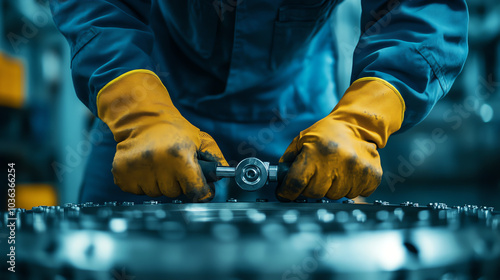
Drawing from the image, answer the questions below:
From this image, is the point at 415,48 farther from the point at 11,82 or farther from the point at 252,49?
the point at 11,82

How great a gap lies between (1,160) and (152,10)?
5.52 ft

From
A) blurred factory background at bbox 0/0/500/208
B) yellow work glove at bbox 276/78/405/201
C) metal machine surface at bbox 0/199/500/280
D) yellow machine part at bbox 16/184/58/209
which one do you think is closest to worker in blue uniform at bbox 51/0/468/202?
yellow work glove at bbox 276/78/405/201

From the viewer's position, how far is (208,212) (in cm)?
69

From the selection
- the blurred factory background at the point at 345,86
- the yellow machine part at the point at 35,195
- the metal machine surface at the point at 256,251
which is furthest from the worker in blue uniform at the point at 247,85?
the yellow machine part at the point at 35,195

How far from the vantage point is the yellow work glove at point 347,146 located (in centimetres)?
76

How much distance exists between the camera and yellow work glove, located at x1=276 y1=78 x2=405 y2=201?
2.48 feet

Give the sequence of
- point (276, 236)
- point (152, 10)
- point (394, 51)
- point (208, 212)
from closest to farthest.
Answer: point (276, 236)
point (208, 212)
point (394, 51)
point (152, 10)

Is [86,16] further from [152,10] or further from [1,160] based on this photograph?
[1,160]

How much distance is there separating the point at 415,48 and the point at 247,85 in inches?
15.0

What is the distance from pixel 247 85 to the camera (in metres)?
0.98

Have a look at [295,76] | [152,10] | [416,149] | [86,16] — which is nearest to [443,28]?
[295,76]

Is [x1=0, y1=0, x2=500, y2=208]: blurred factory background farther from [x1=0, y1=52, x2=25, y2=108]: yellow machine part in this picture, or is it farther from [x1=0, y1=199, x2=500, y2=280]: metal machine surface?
[x1=0, y1=199, x2=500, y2=280]: metal machine surface

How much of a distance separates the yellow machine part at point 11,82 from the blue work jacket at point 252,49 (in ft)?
4.70

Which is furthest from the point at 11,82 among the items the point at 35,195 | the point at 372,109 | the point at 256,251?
the point at 256,251
